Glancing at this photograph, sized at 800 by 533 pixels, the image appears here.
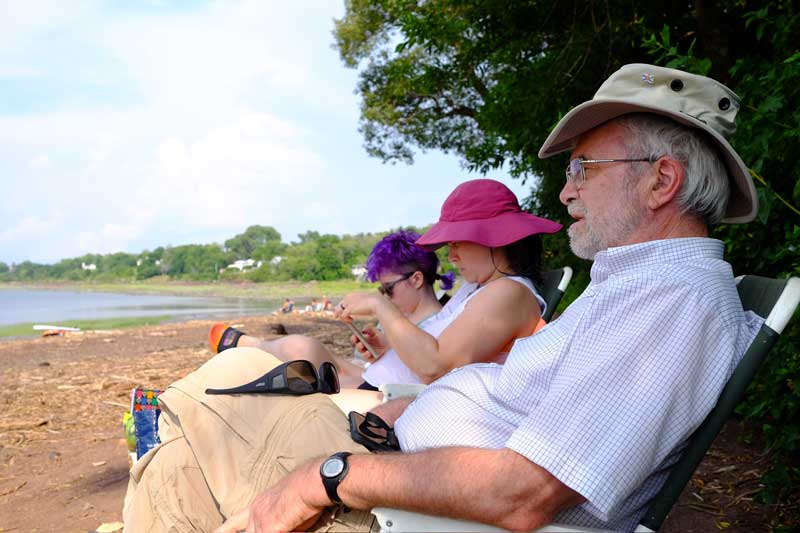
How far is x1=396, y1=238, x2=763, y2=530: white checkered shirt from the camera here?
1425 millimetres

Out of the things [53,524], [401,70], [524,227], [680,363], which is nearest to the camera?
[680,363]

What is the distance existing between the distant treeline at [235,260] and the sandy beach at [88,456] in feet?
125

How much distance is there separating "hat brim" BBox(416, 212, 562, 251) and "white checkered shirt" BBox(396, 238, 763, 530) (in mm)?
1081

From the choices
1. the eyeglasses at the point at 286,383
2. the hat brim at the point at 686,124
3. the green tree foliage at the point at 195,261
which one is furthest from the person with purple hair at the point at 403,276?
the green tree foliage at the point at 195,261

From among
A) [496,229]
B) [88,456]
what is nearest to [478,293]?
[496,229]

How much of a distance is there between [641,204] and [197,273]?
242 ft

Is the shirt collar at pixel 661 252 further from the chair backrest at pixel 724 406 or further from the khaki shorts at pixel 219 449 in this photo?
the khaki shorts at pixel 219 449

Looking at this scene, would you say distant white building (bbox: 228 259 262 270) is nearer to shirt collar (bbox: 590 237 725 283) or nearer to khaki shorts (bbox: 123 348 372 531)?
khaki shorts (bbox: 123 348 372 531)

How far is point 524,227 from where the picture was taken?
2926 mm

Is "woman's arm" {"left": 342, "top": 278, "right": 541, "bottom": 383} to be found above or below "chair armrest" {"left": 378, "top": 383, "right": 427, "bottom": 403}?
above

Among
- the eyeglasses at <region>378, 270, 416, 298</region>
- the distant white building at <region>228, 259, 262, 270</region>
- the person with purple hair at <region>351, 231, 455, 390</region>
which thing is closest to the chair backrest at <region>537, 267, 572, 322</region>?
the person with purple hair at <region>351, 231, 455, 390</region>

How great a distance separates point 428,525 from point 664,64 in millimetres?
3807

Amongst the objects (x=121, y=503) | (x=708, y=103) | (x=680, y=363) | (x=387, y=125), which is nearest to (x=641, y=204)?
(x=708, y=103)

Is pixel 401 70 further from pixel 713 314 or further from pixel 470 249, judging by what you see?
pixel 713 314
